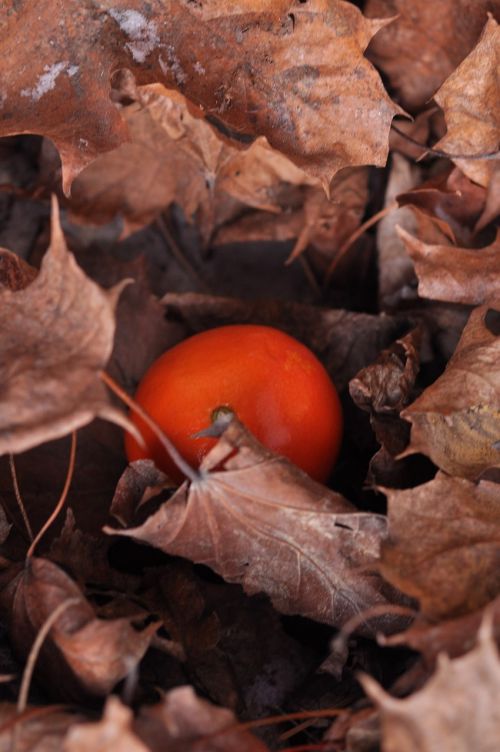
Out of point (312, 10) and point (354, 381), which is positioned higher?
point (312, 10)

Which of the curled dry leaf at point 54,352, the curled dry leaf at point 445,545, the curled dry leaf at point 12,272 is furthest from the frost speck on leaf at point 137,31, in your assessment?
the curled dry leaf at point 445,545

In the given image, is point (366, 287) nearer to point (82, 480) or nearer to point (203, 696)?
point (82, 480)

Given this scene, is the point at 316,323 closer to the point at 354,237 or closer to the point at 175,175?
the point at 354,237

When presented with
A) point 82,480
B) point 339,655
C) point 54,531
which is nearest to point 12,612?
point 54,531

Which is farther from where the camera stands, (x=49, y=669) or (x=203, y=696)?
(x=203, y=696)

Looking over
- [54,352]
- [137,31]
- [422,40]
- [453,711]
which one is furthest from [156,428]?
[422,40]

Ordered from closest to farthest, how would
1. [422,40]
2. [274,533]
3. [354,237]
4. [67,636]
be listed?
[67,636] < [274,533] < [422,40] < [354,237]

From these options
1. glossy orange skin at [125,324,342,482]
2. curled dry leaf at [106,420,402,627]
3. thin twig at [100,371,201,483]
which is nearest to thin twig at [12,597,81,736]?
curled dry leaf at [106,420,402,627]
